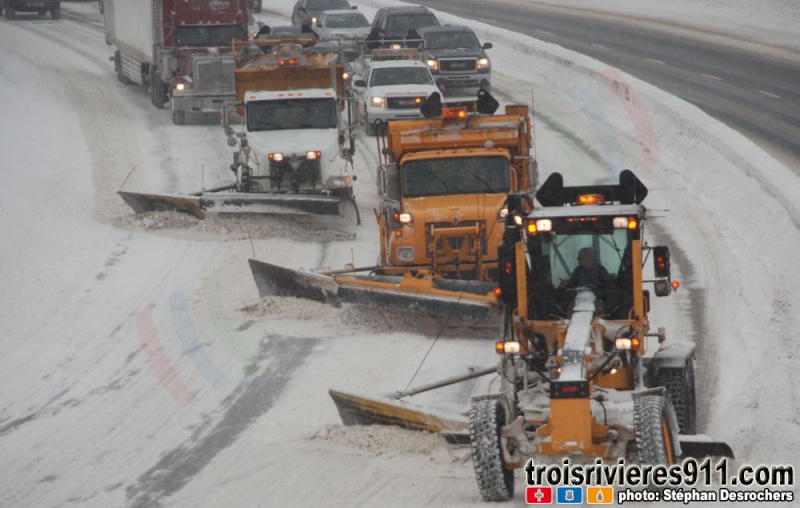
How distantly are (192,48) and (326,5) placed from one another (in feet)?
43.2

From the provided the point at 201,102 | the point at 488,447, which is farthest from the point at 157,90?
the point at 488,447

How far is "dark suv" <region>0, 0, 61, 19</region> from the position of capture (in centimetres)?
4878

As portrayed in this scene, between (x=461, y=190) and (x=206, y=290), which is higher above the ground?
(x=461, y=190)

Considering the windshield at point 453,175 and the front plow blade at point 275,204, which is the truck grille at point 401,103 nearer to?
the front plow blade at point 275,204

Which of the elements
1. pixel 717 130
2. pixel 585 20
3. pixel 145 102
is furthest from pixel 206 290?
pixel 585 20

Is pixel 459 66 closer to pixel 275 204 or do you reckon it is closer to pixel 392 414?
pixel 275 204

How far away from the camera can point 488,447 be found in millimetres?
9664

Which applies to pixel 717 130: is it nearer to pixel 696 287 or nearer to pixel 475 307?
pixel 696 287

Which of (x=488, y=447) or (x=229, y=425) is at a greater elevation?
(x=488, y=447)

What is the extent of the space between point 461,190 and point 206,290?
4037 mm

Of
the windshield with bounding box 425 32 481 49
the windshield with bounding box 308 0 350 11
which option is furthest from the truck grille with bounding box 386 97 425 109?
the windshield with bounding box 308 0 350 11

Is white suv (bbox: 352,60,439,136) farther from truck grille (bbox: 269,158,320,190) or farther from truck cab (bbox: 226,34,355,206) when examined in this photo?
truck grille (bbox: 269,158,320,190)

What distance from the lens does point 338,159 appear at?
2183 centimetres

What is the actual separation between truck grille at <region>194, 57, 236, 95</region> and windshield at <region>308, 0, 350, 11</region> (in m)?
13.7
